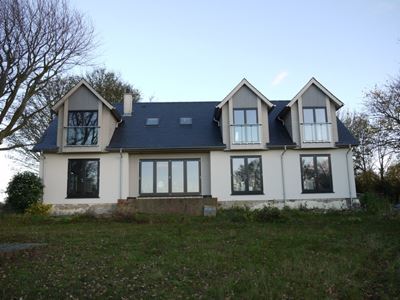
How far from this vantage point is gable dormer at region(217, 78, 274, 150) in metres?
21.4

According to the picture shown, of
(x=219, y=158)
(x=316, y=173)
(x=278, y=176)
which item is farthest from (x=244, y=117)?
(x=316, y=173)

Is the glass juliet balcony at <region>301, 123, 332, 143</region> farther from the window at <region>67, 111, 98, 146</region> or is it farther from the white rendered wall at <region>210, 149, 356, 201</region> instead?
the window at <region>67, 111, 98, 146</region>

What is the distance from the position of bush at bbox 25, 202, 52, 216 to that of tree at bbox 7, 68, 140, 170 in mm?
9839

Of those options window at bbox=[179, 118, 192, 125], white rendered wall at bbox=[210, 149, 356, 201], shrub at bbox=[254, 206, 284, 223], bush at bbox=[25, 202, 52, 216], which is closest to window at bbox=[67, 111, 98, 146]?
bush at bbox=[25, 202, 52, 216]

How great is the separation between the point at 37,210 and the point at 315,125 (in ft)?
49.3

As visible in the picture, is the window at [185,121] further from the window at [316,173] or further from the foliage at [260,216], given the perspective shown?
the foliage at [260,216]

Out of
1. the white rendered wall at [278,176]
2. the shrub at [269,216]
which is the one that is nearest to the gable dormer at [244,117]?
the white rendered wall at [278,176]

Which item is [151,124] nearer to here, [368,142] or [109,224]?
Result: [109,224]

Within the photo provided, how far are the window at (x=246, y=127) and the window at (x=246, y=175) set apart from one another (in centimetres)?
98

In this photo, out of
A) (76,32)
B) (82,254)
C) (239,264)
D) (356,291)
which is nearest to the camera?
(356,291)

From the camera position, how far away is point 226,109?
869 inches

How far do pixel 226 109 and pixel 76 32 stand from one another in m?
9.12

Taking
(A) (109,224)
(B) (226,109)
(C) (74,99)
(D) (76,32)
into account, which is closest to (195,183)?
(B) (226,109)

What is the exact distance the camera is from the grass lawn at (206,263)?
7.29m
